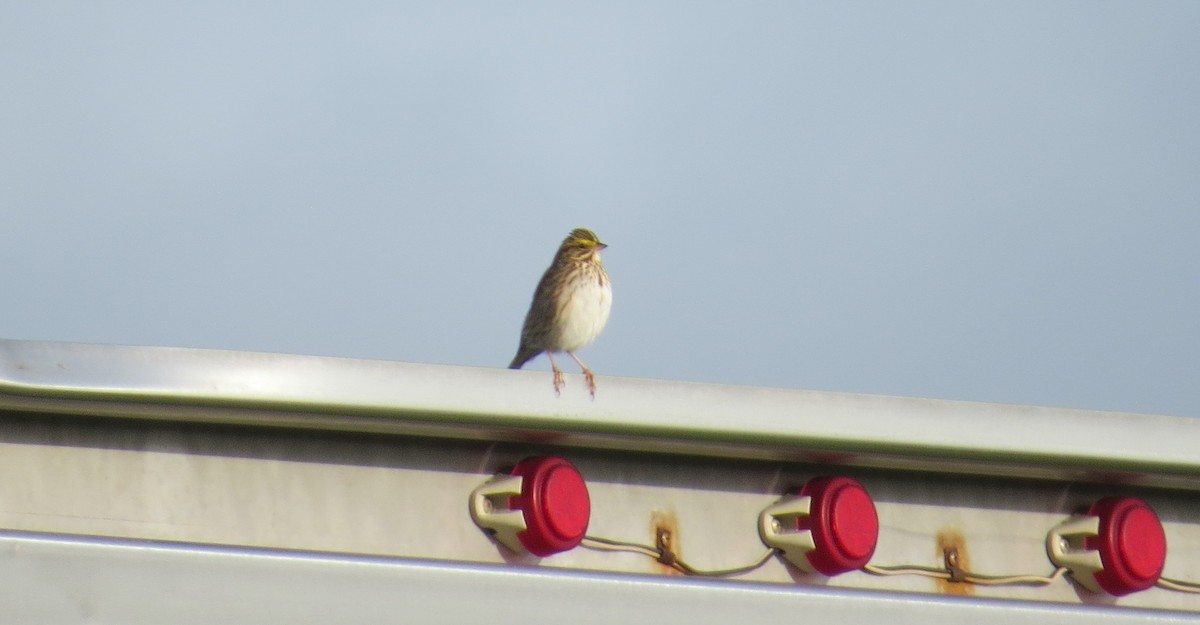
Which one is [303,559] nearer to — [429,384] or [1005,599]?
[429,384]

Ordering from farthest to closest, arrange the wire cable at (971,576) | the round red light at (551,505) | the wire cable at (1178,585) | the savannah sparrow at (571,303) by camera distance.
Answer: the savannah sparrow at (571,303)
the wire cable at (1178,585)
the wire cable at (971,576)
the round red light at (551,505)

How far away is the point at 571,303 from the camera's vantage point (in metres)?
8.60

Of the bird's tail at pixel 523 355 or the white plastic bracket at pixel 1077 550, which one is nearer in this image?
the white plastic bracket at pixel 1077 550

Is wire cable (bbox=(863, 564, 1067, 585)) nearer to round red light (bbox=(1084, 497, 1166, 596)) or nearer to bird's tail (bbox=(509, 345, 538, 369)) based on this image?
round red light (bbox=(1084, 497, 1166, 596))

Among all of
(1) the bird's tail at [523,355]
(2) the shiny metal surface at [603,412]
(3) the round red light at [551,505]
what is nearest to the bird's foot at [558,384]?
(2) the shiny metal surface at [603,412]

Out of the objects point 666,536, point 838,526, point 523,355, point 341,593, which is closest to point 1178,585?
point 838,526

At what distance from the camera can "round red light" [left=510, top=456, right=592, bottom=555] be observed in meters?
2.89

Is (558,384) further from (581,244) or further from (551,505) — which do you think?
(581,244)

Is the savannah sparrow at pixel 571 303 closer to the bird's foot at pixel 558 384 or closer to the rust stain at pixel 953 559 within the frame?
the rust stain at pixel 953 559

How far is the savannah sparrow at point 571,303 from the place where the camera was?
8.60 metres

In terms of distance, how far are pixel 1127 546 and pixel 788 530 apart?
30.4 inches

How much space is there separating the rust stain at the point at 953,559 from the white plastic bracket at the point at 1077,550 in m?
0.25

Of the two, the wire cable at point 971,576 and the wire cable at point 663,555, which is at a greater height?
the wire cable at point 971,576

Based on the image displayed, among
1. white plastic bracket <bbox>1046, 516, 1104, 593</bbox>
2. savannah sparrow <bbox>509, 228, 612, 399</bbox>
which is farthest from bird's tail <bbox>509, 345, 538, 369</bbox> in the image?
white plastic bracket <bbox>1046, 516, 1104, 593</bbox>
